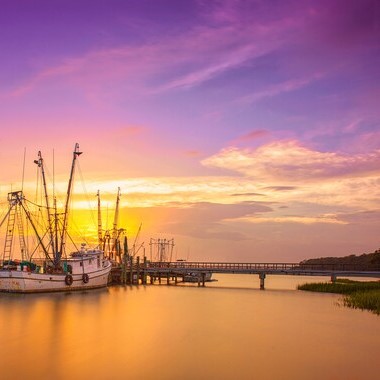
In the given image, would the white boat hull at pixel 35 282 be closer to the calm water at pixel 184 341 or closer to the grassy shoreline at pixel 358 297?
the calm water at pixel 184 341

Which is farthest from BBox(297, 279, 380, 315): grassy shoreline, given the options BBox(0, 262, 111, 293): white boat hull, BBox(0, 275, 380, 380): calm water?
BBox(0, 262, 111, 293): white boat hull

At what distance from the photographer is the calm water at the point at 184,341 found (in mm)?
27156

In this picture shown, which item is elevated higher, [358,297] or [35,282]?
[35,282]

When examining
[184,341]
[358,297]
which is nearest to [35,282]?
[184,341]

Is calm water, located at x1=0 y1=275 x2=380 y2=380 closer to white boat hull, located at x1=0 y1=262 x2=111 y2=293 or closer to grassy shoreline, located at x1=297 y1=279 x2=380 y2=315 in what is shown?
grassy shoreline, located at x1=297 y1=279 x2=380 y2=315

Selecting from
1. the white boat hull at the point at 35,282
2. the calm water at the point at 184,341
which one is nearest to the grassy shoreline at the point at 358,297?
the calm water at the point at 184,341

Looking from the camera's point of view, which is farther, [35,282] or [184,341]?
[35,282]

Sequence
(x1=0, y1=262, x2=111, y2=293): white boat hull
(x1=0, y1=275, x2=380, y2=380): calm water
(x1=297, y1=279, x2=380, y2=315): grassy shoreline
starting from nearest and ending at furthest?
1. (x1=0, y1=275, x2=380, y2=380): calm water
2. (x1=297, y1=279, x2=380, y2=315): grassy shoreline
3. (x1=0, y1=262, x2=111, y2=293): white boat hull

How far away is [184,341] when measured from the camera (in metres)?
36.2

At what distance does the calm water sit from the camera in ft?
89.1

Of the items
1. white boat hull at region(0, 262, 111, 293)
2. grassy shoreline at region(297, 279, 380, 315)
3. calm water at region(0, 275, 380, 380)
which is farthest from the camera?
white boat hull at region(0, 262, 111, 293)

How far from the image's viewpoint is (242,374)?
87.1ft

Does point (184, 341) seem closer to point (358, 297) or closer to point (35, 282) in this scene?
point (358, 297)

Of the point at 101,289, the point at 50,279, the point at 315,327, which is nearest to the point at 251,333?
the point at 315,327
